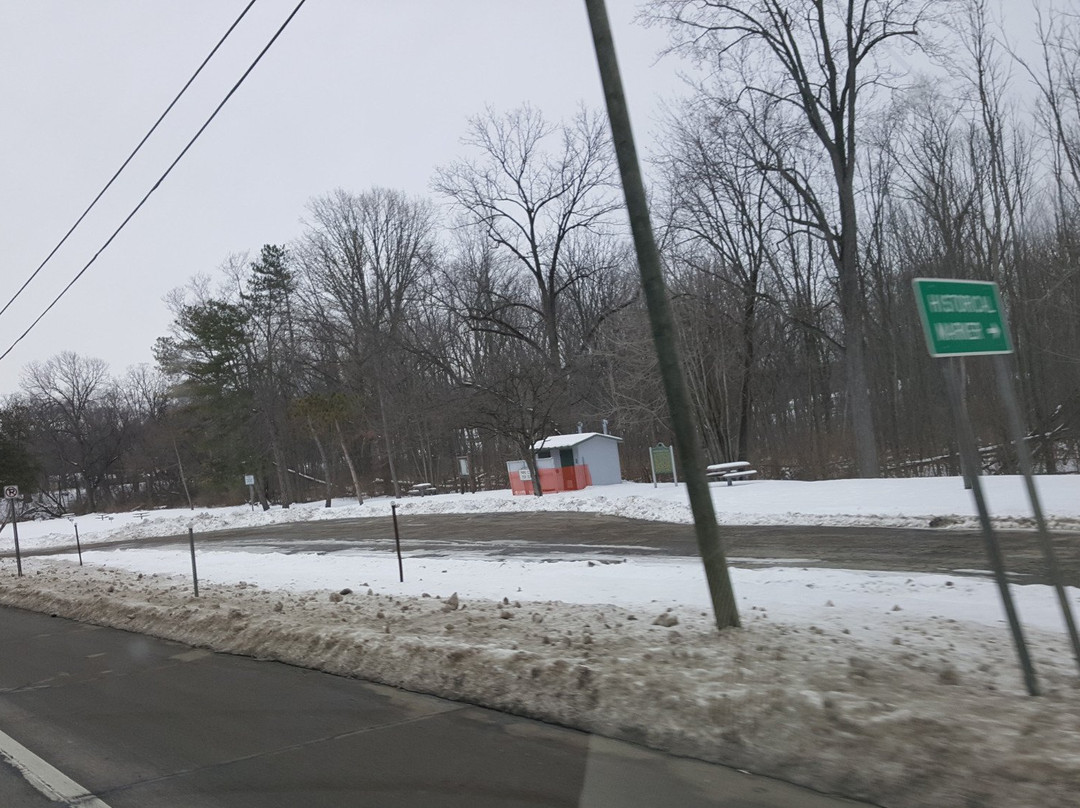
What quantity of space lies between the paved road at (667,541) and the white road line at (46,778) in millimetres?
9739

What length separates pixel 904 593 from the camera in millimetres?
10023

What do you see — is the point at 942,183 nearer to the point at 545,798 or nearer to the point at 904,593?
the point at 904,593

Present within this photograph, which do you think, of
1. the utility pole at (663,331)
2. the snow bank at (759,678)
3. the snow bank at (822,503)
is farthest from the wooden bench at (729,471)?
the utility pole at (663,331)

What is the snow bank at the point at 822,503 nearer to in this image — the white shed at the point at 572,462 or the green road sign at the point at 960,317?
the white shed at the point at 572,462

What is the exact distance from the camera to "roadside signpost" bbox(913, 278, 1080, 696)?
558 cm

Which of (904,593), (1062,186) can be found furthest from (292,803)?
(1062,186)

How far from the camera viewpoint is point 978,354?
581 cm

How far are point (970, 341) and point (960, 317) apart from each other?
0.18 metres

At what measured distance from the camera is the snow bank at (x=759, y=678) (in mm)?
4691

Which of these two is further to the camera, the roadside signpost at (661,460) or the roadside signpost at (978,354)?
the roadside signpost at (661,460)

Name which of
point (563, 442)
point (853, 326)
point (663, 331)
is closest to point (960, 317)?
point (663, 331)

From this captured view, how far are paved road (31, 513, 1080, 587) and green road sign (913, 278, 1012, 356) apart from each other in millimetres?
5475

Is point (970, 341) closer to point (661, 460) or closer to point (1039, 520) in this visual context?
point (1039, 520)

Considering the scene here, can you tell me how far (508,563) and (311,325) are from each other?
149 feet
